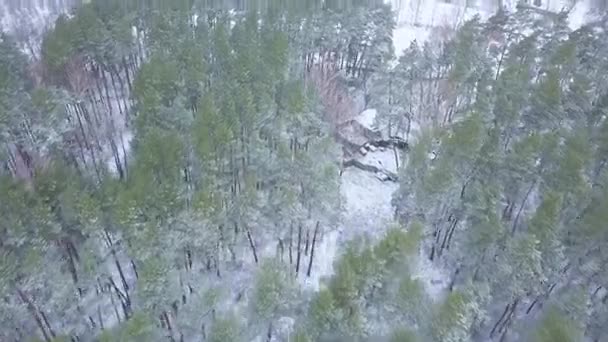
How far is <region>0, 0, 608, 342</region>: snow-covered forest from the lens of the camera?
77.4ft

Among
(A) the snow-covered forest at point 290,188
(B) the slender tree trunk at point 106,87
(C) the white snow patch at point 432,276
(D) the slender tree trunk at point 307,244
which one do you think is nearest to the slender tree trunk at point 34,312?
(A) the snow-covered forest at point 290,188

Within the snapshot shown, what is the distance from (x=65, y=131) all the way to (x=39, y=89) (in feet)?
9.07

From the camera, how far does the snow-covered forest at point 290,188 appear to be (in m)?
23.6

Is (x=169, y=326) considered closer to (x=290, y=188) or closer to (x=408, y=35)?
(x=290, y=188)

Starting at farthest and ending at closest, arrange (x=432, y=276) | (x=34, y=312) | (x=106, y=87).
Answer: (x=106, y=87) → (x=432, y=276) → (x=34, y=312)

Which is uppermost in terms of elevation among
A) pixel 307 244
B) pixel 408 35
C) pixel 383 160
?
pixel 408 35

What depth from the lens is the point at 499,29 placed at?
42719 mm

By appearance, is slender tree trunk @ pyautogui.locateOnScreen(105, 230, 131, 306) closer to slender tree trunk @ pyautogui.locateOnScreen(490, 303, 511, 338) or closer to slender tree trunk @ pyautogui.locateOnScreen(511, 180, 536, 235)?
slender tree trunk @ pyautogui.locateOnScreen(490, 303, 511, 338)

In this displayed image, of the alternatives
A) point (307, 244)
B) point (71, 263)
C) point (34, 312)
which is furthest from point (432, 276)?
point (34, 312)

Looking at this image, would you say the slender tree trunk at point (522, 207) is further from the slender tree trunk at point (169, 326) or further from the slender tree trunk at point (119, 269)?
the slender tree trunk at point (119, 269)

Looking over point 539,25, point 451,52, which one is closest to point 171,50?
point 451,52

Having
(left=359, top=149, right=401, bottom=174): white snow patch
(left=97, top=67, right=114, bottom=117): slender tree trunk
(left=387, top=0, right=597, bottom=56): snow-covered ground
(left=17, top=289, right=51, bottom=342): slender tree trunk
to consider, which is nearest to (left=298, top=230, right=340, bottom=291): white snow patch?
(left=359, top=149, right=401, bottom=174): white snow patch

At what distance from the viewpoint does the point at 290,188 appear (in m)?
27.5

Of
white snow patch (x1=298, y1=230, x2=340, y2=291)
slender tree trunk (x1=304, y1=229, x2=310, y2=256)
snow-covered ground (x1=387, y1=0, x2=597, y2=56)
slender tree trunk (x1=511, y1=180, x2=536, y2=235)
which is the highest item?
snow-covered ground (x1=387, y1=0, x2=597, y2=56)
